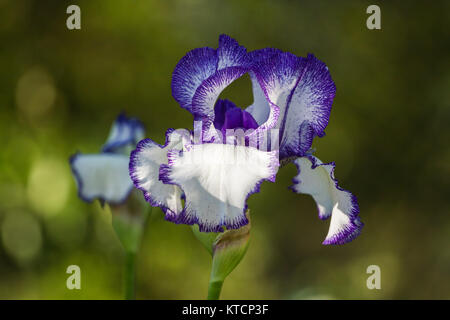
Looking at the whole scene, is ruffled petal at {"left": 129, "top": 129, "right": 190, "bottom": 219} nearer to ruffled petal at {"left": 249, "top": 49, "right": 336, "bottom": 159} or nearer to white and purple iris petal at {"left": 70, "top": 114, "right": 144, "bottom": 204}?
ruffled petal at {"left": 249, "top": 49, "right": 336, "bottom": 159}

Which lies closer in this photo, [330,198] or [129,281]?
[330,198]

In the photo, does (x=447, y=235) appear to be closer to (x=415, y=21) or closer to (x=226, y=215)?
(x=415, y=21)

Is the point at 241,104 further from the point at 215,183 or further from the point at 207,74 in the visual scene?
the point at 215,183

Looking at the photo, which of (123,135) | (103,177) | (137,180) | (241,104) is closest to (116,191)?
(103,177)

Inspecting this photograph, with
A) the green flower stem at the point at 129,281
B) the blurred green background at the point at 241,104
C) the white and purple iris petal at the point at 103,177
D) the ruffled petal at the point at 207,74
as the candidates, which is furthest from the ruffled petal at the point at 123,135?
the blurred green background at the point at 241,104

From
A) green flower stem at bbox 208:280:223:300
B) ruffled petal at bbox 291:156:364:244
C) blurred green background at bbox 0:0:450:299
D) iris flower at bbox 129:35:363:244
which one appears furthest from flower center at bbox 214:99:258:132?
blurred green background at bbox 0:0:450:299

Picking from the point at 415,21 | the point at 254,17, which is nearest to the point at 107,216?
the point at 254,17

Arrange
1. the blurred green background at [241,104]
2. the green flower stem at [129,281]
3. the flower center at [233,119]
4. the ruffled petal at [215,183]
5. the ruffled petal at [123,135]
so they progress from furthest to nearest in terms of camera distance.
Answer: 1. the blurred green background at [241,104]
2. the ruffled petal at [123,135]
3. the green flower stem at [129,281]
4. the flower center at [233,119]
5. the ruffled petal at [215,183]

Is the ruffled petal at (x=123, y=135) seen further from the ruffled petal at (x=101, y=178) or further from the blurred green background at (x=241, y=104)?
the blurred green background at (x=241, y=104)

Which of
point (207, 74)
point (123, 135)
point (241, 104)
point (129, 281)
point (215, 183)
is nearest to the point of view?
point (215, 183)
